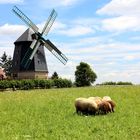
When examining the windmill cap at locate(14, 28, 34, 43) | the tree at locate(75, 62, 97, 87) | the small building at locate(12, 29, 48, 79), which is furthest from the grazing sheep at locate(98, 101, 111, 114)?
the windmill cap at locate(14, 28, 34, 43)

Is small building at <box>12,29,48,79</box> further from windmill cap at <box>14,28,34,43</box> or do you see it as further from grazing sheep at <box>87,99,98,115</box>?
grazing sheep at <box>87,99,98,115</box>

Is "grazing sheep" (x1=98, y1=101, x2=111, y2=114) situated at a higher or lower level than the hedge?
lower

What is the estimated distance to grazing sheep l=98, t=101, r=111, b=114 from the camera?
2162cm

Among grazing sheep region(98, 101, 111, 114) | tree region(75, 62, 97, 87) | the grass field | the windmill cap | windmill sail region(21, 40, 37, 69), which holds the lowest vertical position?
the grass field

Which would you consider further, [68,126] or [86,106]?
[86,106]

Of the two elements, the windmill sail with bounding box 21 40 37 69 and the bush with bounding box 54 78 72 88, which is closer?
the bush with bounding box 54 78 72 88

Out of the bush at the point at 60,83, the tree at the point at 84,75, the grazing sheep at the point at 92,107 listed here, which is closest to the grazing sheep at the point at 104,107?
the grazing sheep at the point at 92,107

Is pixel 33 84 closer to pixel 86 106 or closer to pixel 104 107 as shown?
pixel 86 106

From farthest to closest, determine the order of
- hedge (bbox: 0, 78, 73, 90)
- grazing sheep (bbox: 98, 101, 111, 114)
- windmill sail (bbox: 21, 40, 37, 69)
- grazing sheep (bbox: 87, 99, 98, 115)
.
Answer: windmill sail (bbox: 21, 40, 37, 69), hedge (bbox: 0, 78, 73, 90), grazing sheep (bbox: 98, 101, 111, 114), grazing sheep (bbox: 87, 99, 98, 115)

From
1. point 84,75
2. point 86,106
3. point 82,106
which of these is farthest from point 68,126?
point 84,75

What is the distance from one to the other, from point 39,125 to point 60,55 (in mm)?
64958

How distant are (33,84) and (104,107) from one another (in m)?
54.7

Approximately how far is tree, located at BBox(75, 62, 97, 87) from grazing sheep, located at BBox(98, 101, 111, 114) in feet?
232

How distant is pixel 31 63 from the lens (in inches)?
3775
